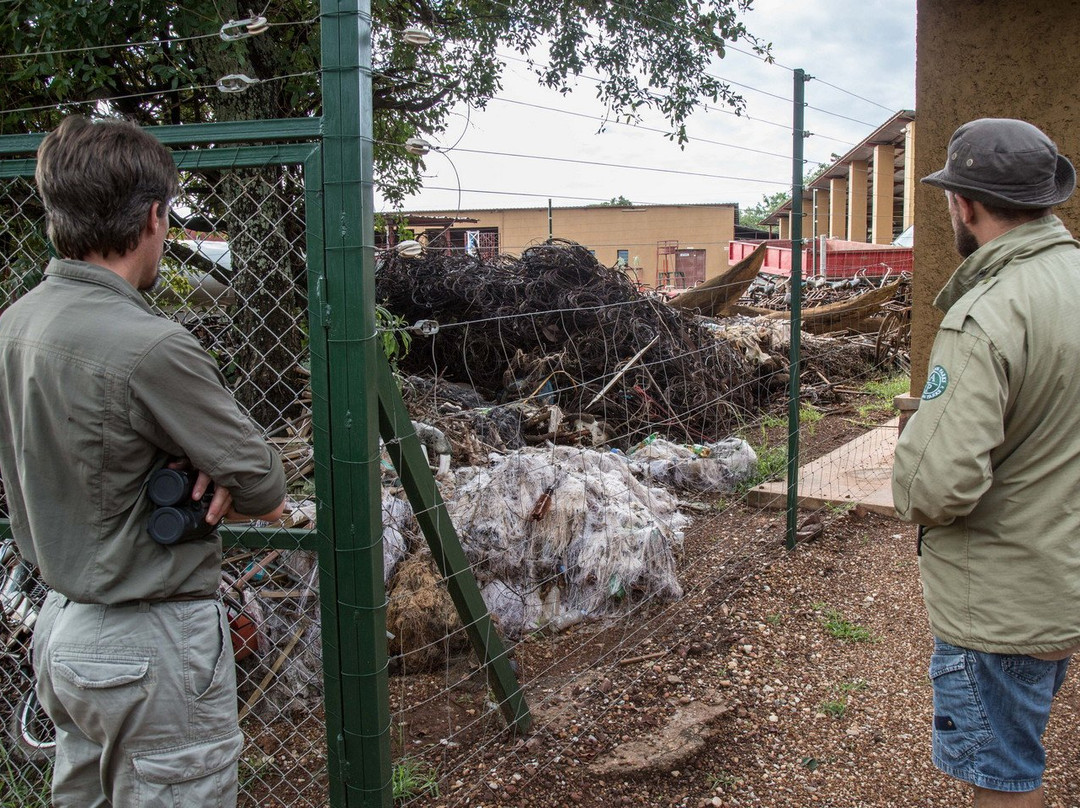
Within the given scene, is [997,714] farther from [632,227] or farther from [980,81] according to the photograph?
[632,227]

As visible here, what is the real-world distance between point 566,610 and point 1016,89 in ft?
11.2

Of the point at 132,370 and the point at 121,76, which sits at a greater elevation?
the point at 121,76

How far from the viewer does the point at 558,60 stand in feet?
19.3

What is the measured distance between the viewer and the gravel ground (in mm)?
2689

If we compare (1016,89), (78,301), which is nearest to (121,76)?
(78,301)

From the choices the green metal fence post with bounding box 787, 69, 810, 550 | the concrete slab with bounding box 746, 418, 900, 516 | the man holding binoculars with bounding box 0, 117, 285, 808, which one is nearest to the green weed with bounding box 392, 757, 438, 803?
the man holding binoculars with bounding box 0, 117, 285, 808

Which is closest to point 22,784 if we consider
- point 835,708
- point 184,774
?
point 184,774

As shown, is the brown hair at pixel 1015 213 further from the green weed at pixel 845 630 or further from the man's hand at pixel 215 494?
the green weed at pixel 845 630

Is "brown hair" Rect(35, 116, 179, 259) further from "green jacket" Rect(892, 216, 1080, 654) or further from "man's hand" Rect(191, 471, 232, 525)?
"green jacket" Rect(892, 216, 1080, 654)

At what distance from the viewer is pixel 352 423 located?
187cm

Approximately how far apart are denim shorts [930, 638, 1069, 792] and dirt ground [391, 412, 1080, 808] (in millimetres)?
916

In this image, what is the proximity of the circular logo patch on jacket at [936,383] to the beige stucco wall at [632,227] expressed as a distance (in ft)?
83.5

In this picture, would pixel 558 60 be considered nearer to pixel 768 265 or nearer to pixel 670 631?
pixel 670 631

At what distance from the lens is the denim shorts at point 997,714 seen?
5.84 ft
